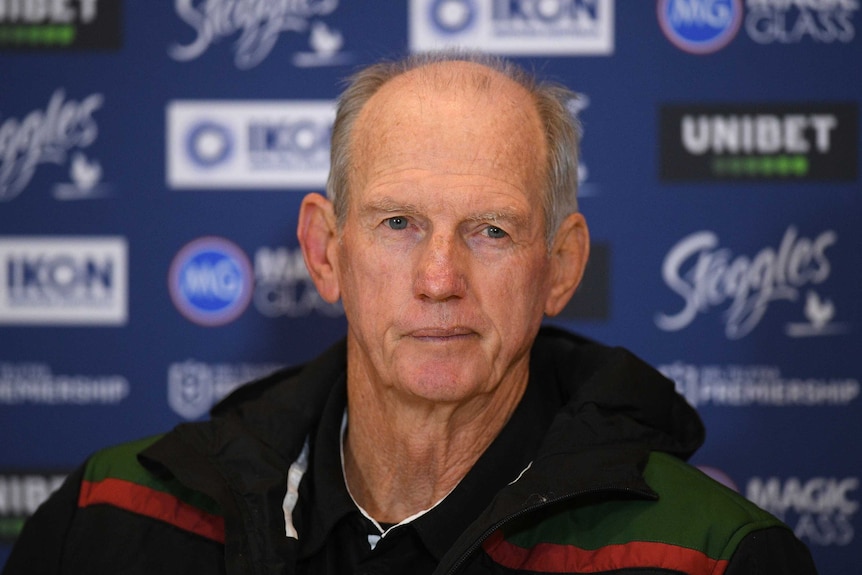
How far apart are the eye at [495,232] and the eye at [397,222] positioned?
126 mm

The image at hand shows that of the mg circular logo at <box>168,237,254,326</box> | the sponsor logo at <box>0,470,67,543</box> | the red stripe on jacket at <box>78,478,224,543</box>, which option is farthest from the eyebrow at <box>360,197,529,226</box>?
the sponsor logo at <box>0,470,67,543</box>

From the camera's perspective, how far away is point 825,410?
8.58 ft

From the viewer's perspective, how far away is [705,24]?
2621mm

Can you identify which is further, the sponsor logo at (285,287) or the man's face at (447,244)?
the sponsor logo at (285,287)

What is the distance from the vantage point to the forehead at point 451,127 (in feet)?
5.10

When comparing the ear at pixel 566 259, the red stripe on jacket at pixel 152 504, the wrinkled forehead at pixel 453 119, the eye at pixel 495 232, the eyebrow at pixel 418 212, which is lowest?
the red stripe on jacket at pixel 152 504

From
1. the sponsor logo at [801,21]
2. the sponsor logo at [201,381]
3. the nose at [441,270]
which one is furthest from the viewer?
the sponsor logo at [201,381]

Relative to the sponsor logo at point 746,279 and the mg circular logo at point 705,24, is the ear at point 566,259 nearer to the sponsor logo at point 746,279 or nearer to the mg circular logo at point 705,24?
the sponsor logo at point 746,279

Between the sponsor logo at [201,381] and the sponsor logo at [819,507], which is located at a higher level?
the sponsor logo at [201,381]

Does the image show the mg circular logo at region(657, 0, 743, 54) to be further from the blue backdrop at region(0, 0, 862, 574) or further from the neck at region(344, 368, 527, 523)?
the neck at region(344, 368, 527, 523)

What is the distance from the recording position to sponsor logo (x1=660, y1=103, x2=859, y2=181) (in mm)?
2607

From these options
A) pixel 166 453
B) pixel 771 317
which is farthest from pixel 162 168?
pixel 771 317

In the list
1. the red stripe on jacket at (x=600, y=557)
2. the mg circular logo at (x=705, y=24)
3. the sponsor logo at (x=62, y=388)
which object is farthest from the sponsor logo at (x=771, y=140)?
the sponsor logo at (x=62, y=388)

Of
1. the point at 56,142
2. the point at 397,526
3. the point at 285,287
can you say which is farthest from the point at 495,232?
the point at 56,142
